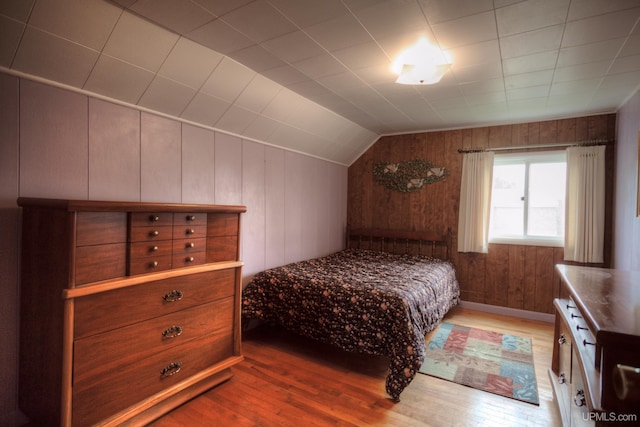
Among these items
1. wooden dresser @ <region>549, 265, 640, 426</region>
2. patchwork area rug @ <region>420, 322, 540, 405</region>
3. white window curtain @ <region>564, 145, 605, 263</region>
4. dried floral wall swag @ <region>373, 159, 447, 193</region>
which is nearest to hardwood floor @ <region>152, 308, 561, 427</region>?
patchwork area rug @ <region>420, 322, 540, 405</region>

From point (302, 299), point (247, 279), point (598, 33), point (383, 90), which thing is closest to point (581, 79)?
point (598, 33)

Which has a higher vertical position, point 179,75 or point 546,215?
point 179,75

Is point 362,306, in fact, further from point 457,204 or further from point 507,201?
point 507,201

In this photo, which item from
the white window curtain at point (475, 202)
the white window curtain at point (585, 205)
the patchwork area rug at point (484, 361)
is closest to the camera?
the patchwork area rug at point (484, 361)

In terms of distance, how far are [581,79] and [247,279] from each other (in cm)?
345

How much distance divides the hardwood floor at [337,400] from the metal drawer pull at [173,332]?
0.49m

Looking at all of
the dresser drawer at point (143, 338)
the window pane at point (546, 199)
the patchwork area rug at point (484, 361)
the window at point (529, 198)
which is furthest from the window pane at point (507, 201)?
the dresser drawer at point (143, 338)

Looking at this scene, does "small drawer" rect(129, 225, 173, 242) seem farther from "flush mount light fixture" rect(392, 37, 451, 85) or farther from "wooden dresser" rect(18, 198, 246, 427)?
"flush mount light fixture" rect(392, 37, 451, 85)

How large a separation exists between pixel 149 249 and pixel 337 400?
1560mm

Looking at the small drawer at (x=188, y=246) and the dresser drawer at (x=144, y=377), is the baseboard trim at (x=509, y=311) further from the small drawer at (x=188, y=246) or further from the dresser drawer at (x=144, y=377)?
the small drawer at (x=188, y=246)

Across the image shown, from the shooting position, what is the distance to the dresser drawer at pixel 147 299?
156 centimetres

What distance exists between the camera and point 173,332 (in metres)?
1.96

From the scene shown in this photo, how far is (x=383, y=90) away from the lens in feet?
9.73

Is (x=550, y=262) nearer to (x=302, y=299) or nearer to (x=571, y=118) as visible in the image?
(x=571, y=118)
